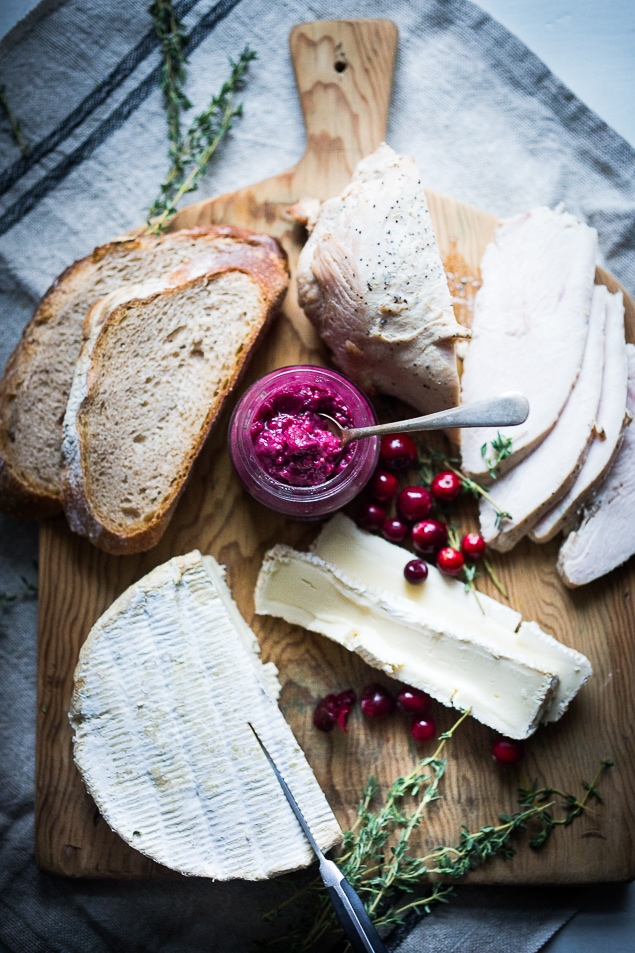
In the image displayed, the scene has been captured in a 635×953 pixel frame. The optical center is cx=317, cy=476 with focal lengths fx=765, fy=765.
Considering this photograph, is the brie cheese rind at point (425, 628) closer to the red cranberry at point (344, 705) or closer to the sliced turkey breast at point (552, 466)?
the red cranberry at point (344, 705)

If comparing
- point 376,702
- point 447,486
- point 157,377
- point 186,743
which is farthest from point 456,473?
point 186,743

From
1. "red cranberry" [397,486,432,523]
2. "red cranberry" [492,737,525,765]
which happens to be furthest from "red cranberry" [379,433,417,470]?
"red cranberry" [492,737,525,765]

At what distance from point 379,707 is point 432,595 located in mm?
491

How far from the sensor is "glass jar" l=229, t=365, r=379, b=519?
9.16ft

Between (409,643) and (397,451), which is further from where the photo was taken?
(397,451)

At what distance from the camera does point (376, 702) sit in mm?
3035

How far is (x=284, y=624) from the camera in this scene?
124 inches

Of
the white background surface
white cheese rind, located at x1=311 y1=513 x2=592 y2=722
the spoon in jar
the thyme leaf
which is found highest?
the white background surface

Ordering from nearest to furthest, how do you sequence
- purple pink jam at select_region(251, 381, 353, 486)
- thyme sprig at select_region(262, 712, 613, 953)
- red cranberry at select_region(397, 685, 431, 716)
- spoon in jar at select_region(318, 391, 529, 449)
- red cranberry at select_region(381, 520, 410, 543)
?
spoon in jar at select_region(318, 391, 529, 449), purple pink jam at select_region(251, 381, 353, 486), thyme sprig at select_region(262, 712, 613, 953), red cranberry at select_region(397, 685, 431, 716), red cranberry at select_region(381, 520, 410, 543)

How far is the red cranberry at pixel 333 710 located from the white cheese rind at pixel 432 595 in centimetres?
44

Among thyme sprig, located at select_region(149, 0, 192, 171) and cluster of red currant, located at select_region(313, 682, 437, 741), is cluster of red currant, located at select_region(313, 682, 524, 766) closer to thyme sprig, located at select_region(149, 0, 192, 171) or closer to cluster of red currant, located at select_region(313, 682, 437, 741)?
→ cluster of red currant, located at select_region(313, 682, 437, 741)

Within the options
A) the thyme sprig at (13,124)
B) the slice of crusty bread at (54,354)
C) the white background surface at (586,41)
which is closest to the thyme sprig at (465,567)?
the slice of crusty bread at (54,354)

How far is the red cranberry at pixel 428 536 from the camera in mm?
3084

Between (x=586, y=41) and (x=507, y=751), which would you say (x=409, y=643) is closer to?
(x=507, y=751)
